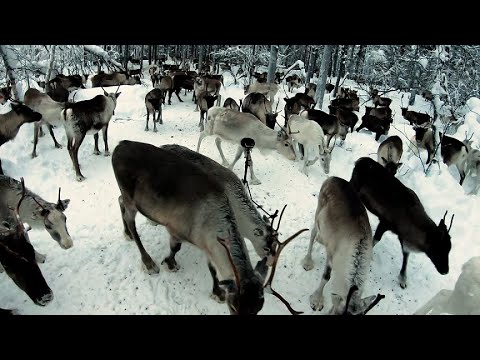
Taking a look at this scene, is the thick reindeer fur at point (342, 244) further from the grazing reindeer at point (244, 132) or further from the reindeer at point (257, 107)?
the reindeer at point (257, 107)

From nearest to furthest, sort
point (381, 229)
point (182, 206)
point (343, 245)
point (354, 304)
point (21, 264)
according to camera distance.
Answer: point (354, 304) < point (21, 264) < point (182, 206) < point (343, 245) < point (381, 229)

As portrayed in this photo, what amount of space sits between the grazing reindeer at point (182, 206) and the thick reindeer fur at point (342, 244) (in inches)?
50.1

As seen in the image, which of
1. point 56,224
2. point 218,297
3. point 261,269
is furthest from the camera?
point 56,224

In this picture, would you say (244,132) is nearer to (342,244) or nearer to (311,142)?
(311,142)

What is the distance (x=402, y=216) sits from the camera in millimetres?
5906

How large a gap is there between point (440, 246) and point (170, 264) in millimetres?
4517

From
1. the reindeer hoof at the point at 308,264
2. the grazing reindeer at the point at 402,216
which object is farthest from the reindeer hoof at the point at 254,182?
the reindeer hoof at the point at 308,264

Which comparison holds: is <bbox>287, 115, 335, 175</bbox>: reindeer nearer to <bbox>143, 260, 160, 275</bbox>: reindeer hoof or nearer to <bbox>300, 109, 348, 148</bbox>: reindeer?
<bbox>300, 109, 348, 148</bbox>: reindeer

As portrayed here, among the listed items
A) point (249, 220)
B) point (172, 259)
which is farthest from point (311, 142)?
point (172, 259)

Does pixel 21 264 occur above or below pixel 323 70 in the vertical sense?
below

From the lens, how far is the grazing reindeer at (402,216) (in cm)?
536

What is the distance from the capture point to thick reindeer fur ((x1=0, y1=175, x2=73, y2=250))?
5.25 metres

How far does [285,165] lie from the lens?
10195mm
